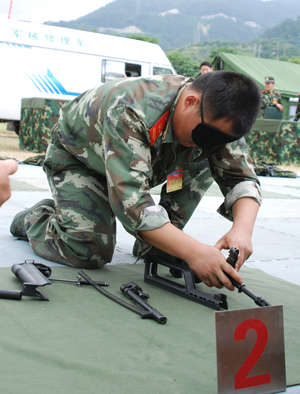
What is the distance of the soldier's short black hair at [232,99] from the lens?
169 cm

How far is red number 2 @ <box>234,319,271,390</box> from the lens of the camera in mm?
1124

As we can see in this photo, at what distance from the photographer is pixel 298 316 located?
1824mm

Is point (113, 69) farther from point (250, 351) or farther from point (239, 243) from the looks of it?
point (250, 351)

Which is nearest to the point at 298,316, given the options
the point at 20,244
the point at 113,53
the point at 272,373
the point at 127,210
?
the point at 272,373

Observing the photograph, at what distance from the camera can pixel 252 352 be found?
1.14 m

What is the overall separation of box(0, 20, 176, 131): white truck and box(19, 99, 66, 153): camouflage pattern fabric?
126 centimetres

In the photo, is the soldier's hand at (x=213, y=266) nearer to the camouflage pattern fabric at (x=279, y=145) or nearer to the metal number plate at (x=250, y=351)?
the metal number plate at (x=250, y=351)

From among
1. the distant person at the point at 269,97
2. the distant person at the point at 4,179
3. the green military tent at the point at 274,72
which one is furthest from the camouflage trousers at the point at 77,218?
the green military tent at the point at 274,72

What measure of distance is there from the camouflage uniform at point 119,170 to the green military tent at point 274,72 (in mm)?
14513

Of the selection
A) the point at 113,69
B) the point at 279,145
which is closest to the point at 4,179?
the point at 279,145

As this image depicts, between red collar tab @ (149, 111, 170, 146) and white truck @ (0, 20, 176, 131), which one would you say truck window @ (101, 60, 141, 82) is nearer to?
white truck @ (0, 20, 176, 131)

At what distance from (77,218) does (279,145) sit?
23.7 ft

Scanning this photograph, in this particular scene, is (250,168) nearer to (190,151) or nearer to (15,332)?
(190,151)

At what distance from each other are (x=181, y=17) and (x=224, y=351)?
206 metres
